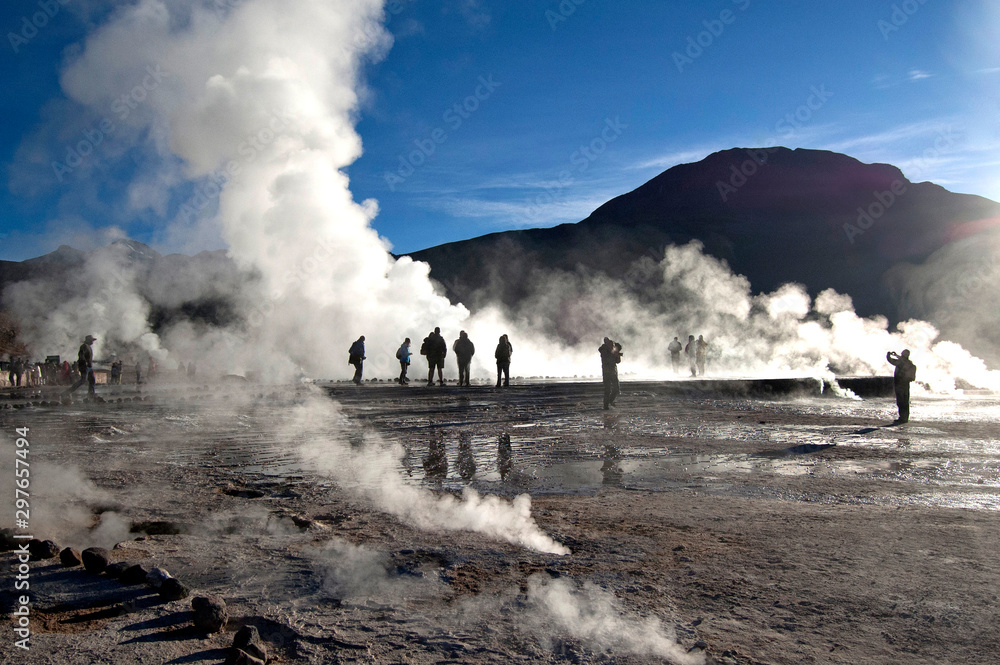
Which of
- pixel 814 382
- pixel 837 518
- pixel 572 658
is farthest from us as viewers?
pixel 814 382

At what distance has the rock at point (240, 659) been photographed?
2404 mm

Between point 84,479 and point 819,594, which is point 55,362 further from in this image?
point 819,594

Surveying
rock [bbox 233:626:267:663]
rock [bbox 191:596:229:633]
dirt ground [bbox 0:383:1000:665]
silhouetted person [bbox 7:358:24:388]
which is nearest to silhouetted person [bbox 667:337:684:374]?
dirt ground [bbox 0:383:1000:665]

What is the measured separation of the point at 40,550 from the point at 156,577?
1.01 metres

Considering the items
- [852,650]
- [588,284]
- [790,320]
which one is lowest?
[852,650]

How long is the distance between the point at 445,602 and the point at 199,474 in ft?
14.3

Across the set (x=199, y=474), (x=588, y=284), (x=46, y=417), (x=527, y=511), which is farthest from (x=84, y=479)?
(x=588, y=284)

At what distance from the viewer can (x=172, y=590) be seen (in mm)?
3100

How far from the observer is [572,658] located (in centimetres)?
259

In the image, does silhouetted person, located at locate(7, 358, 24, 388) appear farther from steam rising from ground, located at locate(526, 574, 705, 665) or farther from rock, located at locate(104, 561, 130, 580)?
steam rising from ground, located at locate(526, 574, 705, 665)

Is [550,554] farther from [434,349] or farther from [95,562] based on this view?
[434,349]

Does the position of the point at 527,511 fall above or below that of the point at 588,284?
below

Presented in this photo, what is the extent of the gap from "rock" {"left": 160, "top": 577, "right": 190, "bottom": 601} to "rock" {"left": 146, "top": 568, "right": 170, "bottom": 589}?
9 cm

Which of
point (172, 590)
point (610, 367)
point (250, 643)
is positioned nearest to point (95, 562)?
point (172, 590)
